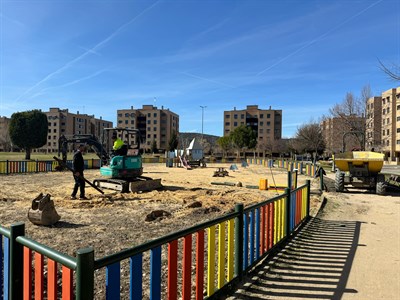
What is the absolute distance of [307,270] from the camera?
4.87m

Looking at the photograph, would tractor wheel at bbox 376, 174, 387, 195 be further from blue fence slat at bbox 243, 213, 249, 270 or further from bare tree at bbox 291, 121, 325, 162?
bare tree at bbox 291, 121, 325, 162

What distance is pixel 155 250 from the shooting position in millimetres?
2805

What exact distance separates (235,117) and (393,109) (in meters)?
57.9

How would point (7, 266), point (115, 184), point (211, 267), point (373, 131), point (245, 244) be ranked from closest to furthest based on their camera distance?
point (7, 266)
point (211, 267)
point (245, 244)
point (115, 184)
point (373, 131)

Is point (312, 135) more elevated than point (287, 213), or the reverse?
point (312, 135)

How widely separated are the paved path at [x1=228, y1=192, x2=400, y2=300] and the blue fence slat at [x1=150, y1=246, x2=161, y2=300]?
4.69 ft

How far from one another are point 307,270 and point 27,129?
168 ft

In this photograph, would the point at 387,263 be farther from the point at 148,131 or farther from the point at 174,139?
the point at 148,131

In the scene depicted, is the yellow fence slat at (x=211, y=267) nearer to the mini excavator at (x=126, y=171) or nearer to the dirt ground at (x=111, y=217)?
the dirt ground at (x=111, y=217)

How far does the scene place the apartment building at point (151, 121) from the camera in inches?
4624

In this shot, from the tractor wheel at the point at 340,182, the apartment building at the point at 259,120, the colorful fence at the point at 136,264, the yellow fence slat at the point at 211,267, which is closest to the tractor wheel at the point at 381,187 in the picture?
the tractor wheel at the point at 340,182

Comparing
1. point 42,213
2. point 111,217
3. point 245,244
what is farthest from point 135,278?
point 111,217

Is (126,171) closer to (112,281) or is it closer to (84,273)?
(112,281)

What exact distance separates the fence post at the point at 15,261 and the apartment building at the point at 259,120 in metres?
114
